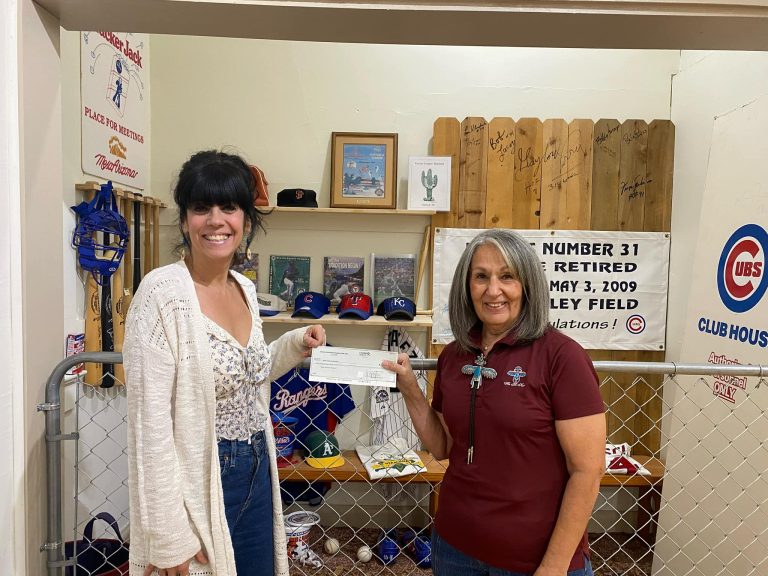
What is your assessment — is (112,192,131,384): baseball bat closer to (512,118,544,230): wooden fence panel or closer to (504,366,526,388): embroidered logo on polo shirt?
(504,366,526,388): embroidered logo on polo shirt

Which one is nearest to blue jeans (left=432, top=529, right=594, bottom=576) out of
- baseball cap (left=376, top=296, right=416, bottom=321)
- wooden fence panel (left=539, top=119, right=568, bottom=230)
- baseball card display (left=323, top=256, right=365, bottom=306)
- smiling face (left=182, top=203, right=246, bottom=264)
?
smiling face (left=182, top=203, right=246, bottom=264)

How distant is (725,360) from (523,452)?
184cm

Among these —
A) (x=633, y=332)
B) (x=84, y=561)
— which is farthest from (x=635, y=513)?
(x=84, y=561)

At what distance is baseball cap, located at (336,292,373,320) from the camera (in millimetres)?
3086

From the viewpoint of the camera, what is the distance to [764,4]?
1.21m

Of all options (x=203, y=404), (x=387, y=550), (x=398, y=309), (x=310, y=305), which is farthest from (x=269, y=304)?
(x=203, y=404)

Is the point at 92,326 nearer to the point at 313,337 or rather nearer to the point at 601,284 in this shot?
the point at 313,337

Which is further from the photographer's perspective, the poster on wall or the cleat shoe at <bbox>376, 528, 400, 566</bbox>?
the cleat shoe at <bbox>376, 528, 400, 566</bbox>

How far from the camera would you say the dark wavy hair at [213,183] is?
1.22 metres

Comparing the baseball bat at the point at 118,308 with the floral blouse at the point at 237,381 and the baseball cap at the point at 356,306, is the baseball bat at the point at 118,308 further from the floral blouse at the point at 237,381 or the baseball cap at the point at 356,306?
the floral blouse at the point at 237,381

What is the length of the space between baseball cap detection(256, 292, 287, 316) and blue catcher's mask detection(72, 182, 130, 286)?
84cm

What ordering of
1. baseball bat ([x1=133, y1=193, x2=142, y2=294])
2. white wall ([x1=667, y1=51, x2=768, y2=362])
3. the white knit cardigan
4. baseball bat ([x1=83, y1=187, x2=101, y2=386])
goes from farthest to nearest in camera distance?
1. baseball bat ([x1=133, y1=193, x2=142, y2=294])
2. white wall ([x1=667, y1=51, x2=768, y2=362])
3. baseball bat ([x1=83, y1=187, x2=101, y2=386])
4. the white knit cardigan

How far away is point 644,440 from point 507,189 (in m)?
1.83

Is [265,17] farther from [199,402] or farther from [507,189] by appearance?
[507,189]
